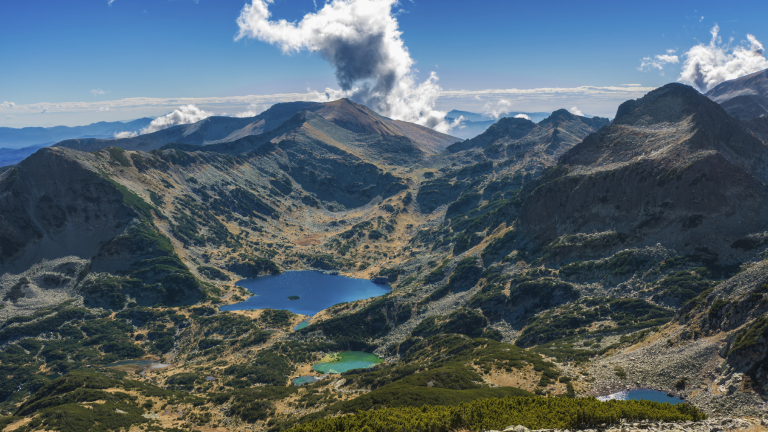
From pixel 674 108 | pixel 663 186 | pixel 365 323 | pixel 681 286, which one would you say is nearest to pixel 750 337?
pixel 681 286

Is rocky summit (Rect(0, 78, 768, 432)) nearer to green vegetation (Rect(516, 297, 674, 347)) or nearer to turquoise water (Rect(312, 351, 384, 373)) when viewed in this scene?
green vegetation (Rect(516, 297, 674, 347))

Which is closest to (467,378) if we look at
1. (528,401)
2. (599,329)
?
(528,401)

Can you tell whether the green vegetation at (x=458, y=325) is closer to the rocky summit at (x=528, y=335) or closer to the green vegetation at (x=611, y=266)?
the rocky summit at (x=528, y=335)

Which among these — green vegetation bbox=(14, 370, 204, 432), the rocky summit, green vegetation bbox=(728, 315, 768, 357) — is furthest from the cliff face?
green vegetation bbox=(14, 370, 204, 432)

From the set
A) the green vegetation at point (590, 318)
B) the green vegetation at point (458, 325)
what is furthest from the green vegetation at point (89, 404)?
the green vegetation at point (590, 318)

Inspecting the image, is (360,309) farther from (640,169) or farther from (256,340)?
(640,169)
